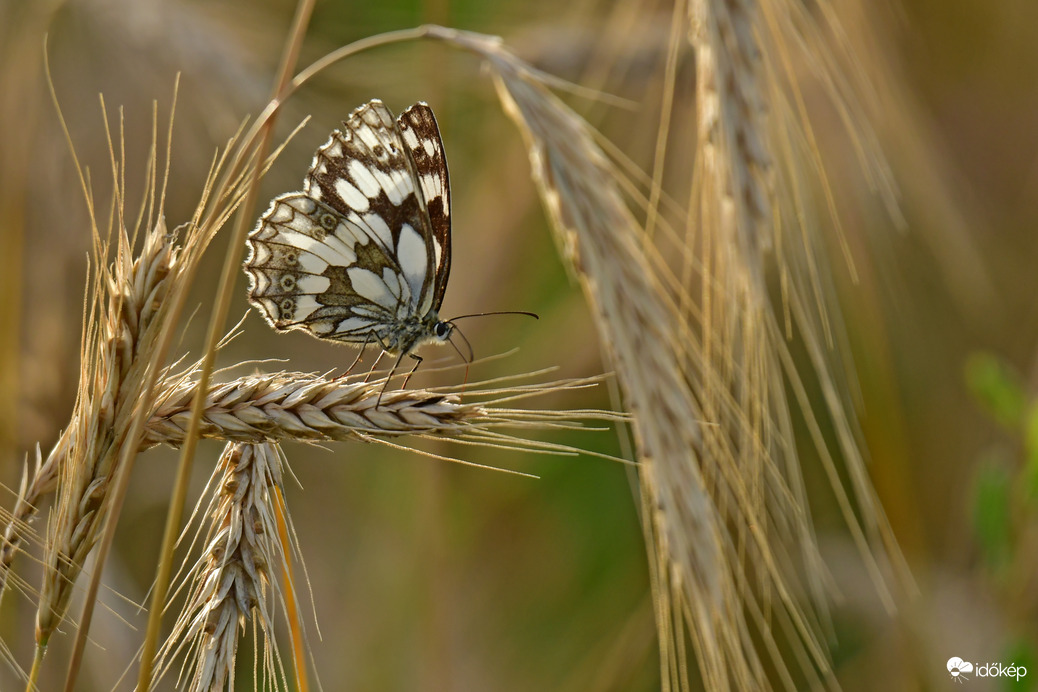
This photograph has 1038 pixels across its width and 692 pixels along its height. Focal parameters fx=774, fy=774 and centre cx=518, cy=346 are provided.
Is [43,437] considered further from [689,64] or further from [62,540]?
[689,64]

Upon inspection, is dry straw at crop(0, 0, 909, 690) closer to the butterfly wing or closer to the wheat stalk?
the wheat stalk

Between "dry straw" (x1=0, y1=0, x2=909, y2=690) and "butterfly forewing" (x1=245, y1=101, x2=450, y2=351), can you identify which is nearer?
"dry straw" (x1=0, y1=0, x2=909, y2=690)

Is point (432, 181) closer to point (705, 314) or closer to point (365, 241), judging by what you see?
point (365, 241)

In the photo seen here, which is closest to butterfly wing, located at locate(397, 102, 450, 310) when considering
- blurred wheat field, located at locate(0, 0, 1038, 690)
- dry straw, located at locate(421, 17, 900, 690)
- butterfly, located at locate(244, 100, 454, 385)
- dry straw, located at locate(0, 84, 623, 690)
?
butterfly, located at locate(244, 100, 454, 385)

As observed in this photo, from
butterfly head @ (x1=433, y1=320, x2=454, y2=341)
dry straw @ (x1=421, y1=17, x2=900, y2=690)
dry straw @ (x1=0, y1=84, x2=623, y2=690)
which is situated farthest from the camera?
butterfly head @ (x1=433, y1=320, x2=454, y2=341)

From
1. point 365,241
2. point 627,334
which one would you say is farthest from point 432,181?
point 627,334

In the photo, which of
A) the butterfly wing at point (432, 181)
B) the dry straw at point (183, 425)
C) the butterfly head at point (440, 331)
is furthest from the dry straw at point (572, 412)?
the butterfly head at point (440, 331)

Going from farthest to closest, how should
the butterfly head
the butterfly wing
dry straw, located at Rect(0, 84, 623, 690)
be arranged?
the butterfly head
the butterfly wing
dry straw, located at Rect(0, 84, 623, 690)
